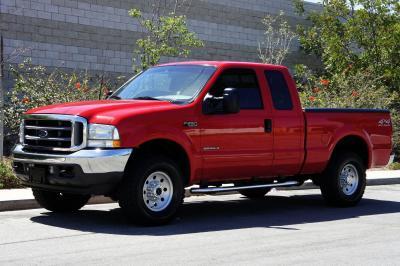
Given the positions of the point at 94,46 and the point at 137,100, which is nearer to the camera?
the point at 137,100

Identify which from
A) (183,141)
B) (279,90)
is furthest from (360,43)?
(183,141)

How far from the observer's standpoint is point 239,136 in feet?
32.4

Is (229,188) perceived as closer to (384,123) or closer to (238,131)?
(238,131)

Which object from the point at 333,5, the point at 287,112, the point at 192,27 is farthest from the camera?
the point at 333,5

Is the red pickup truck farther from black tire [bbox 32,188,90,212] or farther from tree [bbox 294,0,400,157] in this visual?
tree [bbox 294,0,400,157]

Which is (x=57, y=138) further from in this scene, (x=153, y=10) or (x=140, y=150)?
(x=153, y=10)

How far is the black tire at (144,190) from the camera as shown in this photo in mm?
8844

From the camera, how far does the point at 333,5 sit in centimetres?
2778

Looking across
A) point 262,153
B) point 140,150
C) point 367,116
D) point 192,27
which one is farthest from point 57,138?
point 192,27

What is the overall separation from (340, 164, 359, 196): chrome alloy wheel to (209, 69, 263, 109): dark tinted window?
228 centimetres

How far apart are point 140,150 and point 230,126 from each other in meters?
1.40

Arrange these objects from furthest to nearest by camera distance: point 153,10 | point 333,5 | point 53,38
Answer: point 333,5, point 153,10, point 53,38

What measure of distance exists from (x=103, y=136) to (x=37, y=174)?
1085 mm

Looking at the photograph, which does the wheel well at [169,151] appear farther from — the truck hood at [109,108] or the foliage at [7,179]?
the foliage at [7,179]
